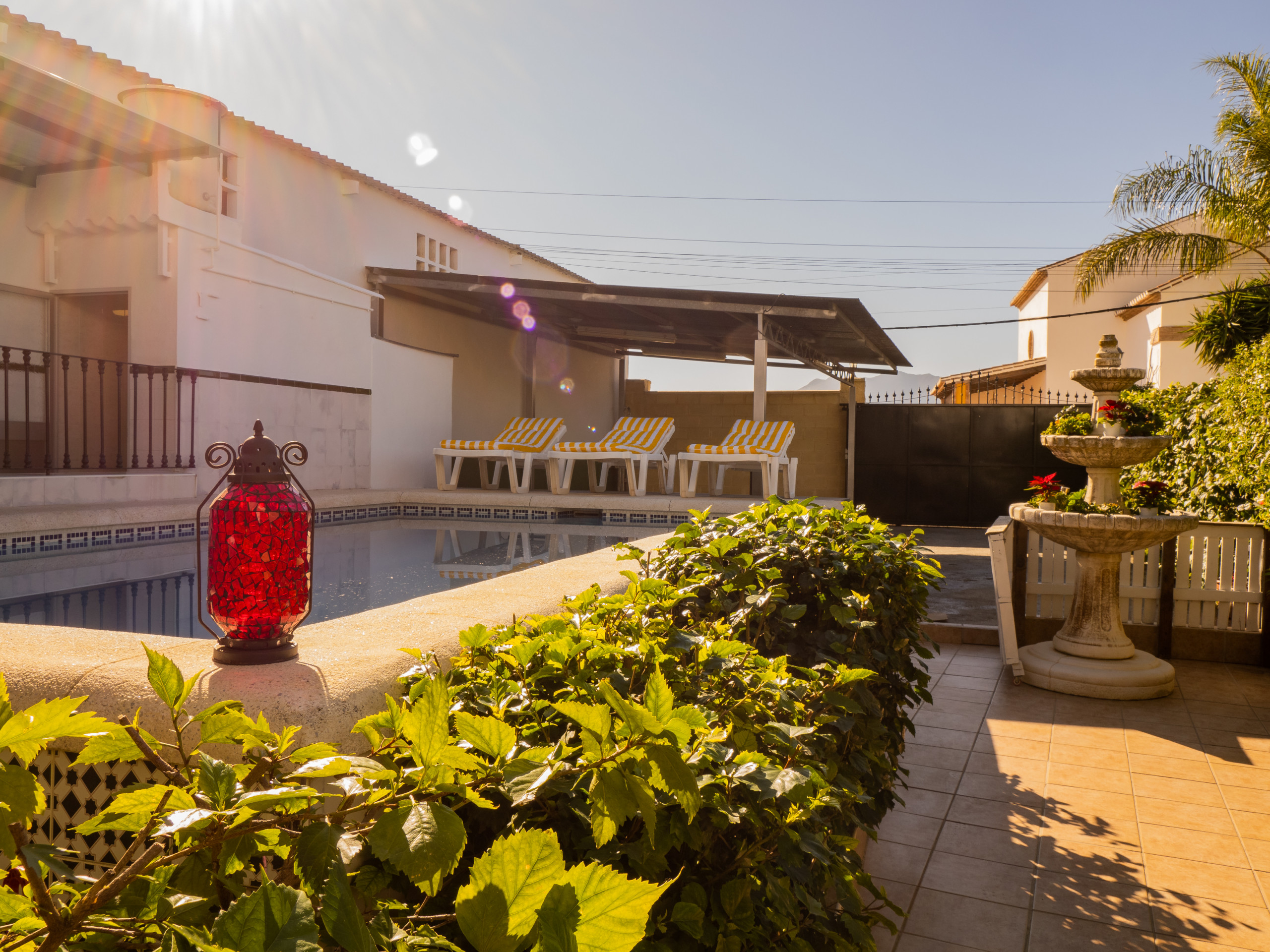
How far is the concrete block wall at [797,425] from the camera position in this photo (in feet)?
45.4

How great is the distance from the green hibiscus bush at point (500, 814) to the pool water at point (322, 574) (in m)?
2.26

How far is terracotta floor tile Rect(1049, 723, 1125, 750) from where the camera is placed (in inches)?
148

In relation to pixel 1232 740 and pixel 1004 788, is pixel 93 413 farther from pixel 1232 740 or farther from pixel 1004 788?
pixel 1232 740

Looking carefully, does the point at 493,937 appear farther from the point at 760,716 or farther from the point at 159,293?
the point at 159,293

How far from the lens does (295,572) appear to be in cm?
153

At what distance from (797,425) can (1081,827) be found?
449 inches

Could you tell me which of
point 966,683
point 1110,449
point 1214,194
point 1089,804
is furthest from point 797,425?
point 1089,804

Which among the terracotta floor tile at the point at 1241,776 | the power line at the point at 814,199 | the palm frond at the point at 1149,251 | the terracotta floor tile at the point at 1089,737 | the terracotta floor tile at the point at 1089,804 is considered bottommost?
the terracotta floor tile at the point at 1089,737

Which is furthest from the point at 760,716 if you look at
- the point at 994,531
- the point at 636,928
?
the point at 994,531

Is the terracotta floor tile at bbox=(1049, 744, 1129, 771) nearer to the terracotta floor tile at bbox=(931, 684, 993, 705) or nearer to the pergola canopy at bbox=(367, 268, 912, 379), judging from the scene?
the terracotta floor tile at bbox=(931, 684, 993, 705)

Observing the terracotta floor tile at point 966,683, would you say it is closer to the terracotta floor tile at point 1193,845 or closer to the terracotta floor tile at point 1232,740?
the terracotta floor tile at point 1232,740

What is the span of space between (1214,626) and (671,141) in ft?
49.4

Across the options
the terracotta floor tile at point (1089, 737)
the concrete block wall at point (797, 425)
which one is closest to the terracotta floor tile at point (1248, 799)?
the terracotta floor tile at point (1089, 737)

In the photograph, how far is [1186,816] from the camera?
3.02 metres
